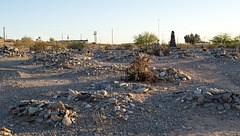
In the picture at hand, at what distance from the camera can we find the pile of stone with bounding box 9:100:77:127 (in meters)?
4.51

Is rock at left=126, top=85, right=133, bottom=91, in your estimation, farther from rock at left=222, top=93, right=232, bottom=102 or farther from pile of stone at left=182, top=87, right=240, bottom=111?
rock at left=222, top=93, right=232, bottom=102

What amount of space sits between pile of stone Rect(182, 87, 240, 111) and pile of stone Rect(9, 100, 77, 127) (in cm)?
309

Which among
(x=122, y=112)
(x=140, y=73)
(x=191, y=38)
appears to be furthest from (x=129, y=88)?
(x=191, y=38)

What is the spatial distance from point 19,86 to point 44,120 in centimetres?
391

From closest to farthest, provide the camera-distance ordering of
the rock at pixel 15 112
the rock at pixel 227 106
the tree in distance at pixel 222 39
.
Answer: the rock at pixel 15 112 → the rock at pixel 227 106 → the tree in distance at pixel 222 39

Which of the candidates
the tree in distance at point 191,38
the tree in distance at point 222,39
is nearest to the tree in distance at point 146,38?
the tree in distance at point 222,39

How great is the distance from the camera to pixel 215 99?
5.56 m

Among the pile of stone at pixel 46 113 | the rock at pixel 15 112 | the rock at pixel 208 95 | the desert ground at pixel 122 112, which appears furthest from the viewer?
the rock at pixel 208 95

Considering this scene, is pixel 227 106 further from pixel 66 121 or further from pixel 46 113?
pixel 46 113

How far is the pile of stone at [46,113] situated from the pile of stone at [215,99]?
309cm

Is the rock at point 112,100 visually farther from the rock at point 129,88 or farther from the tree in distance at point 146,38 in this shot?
the tree in distance at point 146,38

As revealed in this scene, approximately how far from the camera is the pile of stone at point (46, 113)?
4505mm

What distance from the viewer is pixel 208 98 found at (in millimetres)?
5551

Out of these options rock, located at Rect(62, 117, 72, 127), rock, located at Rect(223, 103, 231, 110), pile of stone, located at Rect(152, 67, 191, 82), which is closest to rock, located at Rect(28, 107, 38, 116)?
rock, located at Rect(62, 117, 72, 127)
